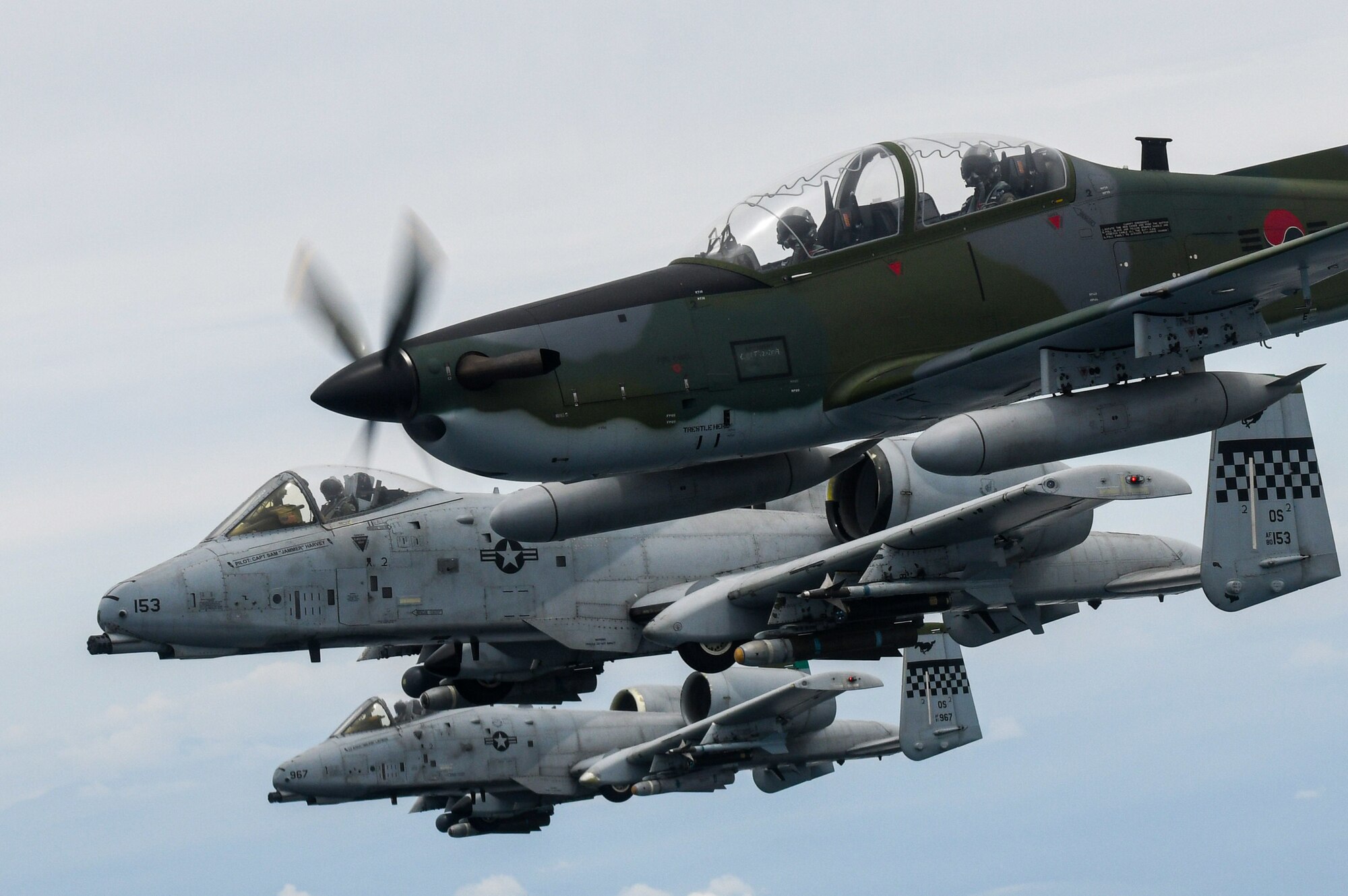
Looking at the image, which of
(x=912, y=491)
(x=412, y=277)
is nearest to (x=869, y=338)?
(x=412, y=277)

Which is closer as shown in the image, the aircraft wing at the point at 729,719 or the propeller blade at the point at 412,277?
the propeller blade at the point at 412,277

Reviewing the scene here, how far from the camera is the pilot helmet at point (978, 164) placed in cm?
1672

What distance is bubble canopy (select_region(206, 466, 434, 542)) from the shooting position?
2620 cm

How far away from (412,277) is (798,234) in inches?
141

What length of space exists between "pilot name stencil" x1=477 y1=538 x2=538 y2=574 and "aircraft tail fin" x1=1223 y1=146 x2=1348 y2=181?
12316 millimetres

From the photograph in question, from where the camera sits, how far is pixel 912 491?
25328 millimetres

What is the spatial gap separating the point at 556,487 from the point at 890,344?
3.72 meters

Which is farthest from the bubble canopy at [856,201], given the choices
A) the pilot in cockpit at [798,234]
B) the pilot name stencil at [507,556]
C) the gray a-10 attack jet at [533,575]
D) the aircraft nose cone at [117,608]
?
the aircraft nose cone at [117,608]

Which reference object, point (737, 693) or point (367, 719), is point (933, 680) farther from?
point (367, 719)

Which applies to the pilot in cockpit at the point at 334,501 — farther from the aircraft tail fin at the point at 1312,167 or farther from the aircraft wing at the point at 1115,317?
the aircraft tail fin at the point at 1312,167

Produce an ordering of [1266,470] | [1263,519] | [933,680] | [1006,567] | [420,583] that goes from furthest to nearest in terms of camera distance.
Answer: [933,680] < [420,583] < [1006,567] < [1266,470] < [1263,519]

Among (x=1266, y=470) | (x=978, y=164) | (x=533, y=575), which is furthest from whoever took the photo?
(x=533, y=575)

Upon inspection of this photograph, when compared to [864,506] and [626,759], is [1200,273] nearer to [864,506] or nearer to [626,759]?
[864,506]

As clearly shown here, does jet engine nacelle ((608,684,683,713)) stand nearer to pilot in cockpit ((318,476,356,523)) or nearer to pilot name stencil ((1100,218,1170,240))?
pilot in cockpit ((318,476,356,523))
